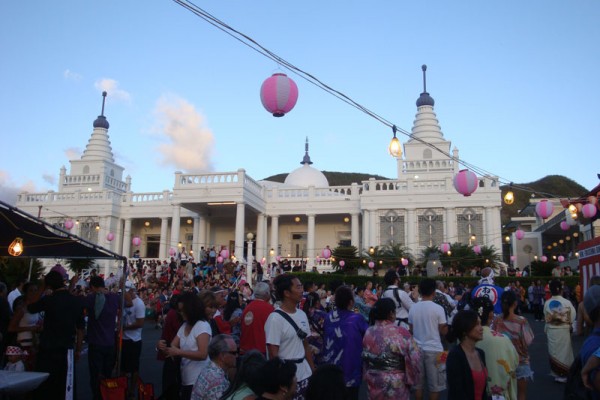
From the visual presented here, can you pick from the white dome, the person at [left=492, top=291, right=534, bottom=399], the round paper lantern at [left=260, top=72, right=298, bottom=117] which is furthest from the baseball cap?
the white dome

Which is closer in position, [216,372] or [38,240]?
[216,372]

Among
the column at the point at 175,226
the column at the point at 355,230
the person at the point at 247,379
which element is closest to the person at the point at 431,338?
the person at the point at 247,379

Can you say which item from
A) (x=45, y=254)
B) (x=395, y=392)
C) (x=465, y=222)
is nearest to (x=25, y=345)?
(x=45, y=254)

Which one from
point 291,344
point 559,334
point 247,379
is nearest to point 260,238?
point 559,334

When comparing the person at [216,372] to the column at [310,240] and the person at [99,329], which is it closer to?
the person at [99,329]

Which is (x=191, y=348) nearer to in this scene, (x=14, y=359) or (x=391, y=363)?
(x=391, y=363)

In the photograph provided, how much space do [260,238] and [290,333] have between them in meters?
28.9

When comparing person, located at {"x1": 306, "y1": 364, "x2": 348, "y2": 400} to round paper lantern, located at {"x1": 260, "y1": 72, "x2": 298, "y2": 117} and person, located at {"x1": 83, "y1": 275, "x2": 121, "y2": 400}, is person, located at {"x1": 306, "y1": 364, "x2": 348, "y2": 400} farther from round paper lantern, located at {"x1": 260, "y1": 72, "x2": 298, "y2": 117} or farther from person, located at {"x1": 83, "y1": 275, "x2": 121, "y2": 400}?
round paper lantern, located at {"x1": 260, "y1": 72, "x2": 298, "y2": 117}

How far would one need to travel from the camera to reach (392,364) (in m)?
4.86

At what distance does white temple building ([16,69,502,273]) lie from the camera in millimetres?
29734

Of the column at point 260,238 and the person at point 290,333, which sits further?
the column at point 260,238

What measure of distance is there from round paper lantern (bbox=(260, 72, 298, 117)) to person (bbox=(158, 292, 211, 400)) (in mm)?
5221

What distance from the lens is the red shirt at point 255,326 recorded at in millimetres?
5359

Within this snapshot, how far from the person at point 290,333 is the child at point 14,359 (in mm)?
3815
